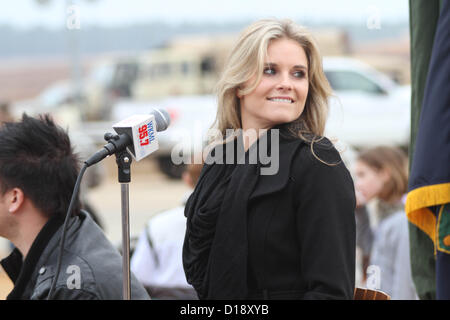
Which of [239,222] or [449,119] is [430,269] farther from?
[239,222]

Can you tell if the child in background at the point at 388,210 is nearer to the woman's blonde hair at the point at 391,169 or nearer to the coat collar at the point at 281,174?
the woman's blonde hair at the point at 391,169

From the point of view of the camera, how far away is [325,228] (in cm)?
199

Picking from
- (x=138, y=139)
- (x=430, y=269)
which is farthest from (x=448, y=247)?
(x=138, y=139)

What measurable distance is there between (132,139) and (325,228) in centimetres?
55

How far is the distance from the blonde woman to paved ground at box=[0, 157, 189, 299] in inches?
263

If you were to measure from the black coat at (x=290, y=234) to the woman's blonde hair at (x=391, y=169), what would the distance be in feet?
8.90

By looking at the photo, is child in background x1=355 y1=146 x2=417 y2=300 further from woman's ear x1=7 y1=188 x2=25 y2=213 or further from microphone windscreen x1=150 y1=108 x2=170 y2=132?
microphone windscreen x1=150 y1=108 x2=170 y2=132

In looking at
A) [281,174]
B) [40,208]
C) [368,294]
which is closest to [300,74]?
[281,174]

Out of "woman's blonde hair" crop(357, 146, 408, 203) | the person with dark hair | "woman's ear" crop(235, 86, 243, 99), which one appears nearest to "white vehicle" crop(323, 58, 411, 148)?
"woman's blonde hair" crop(357, 146, 408, 203)

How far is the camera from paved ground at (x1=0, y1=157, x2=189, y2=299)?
1029 centimetres
